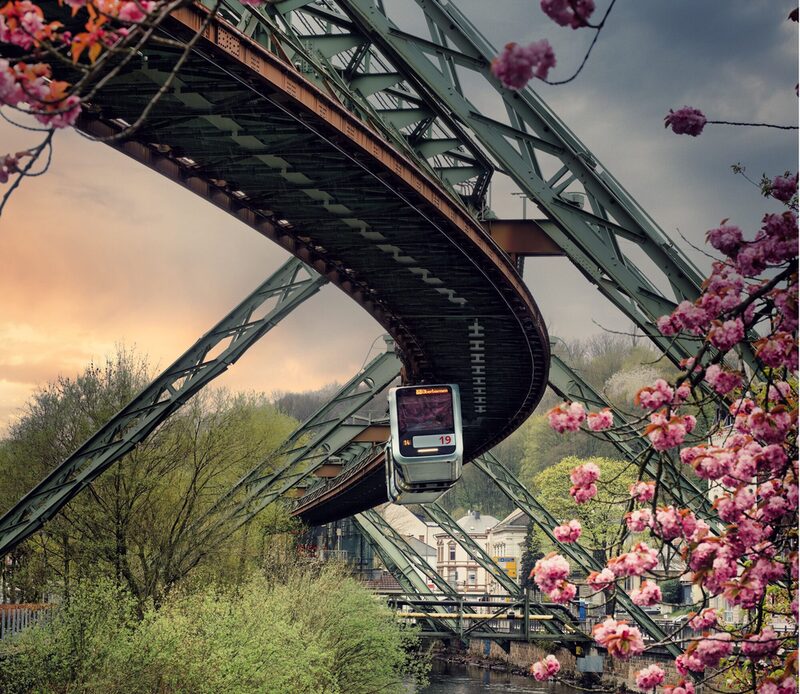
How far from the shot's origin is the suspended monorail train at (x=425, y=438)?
27453 millimetres

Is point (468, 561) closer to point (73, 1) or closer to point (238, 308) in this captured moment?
point (238, 308)

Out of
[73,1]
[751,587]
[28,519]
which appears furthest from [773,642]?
[28,519]

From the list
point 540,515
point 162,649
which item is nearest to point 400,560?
point 540,515

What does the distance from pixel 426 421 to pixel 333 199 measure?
45.0ft

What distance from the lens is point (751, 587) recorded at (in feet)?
22.5

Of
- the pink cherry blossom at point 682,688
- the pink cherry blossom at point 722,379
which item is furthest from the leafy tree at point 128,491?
the pink cherry blossom at point 722,379

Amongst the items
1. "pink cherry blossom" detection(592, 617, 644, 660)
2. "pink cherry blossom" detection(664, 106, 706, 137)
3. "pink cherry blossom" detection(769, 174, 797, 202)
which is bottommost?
"pink cherry blossom" detection(592, 617, 644, 660)

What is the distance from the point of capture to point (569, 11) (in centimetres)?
497

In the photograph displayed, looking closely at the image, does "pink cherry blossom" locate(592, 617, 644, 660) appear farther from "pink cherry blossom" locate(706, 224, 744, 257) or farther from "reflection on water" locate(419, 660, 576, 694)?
"reflection on water" locate(419, 660, 576, 694)

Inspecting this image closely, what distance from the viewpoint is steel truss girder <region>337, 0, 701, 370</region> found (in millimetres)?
13664

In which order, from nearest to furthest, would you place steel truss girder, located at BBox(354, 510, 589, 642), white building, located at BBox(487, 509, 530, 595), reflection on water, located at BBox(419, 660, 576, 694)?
reflection on water, located at BBox(419, 660, 576, 694) < steel truss girder, located at BBox(354, 510, 589, 642) < white building, located at BBox(487, 509, 530, 595)

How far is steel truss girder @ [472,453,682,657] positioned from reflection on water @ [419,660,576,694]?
657 centimetres

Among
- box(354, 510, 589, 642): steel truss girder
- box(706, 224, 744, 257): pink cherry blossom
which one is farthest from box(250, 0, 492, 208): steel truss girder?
box(354, 510, 589, 642): steel truss girder

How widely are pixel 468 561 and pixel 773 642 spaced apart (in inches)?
4454
